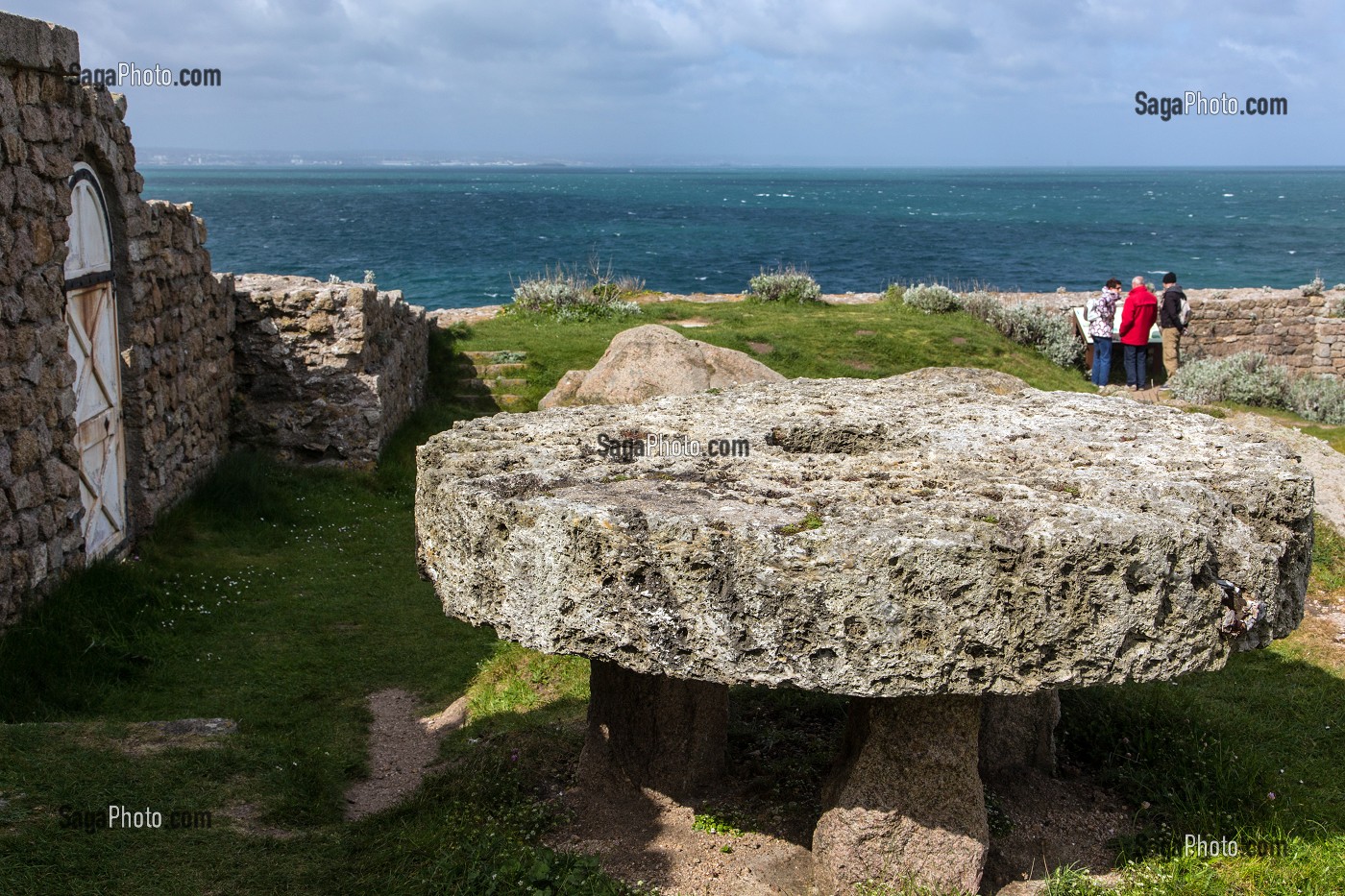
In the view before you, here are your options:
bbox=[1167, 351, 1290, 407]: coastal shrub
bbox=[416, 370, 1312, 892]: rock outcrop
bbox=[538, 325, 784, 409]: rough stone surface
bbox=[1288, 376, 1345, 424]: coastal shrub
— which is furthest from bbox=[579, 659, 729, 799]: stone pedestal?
bbox=[1288, 376, 1345, 424]: coastal shrub

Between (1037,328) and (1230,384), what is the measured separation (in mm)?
3709

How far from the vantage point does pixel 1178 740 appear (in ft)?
19.2

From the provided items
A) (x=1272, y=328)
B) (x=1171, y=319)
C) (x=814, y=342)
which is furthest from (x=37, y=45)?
(x=1272, y=328)

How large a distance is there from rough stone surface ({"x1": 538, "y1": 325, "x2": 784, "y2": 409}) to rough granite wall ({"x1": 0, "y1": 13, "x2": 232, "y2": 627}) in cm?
490

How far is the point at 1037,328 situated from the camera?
20.1m

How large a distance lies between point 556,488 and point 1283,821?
3.66 meters

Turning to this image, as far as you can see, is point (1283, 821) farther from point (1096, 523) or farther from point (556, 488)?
point (556, 488)

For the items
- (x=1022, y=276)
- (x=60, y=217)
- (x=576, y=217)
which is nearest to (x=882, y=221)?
(x=576, y=217)

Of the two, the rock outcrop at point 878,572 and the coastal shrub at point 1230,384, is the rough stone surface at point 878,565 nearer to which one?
the rock outcrop at point 878,572

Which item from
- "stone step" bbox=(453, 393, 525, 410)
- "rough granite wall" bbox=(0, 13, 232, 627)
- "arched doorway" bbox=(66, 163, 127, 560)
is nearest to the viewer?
"rough granite wall" bbox=(0, 13, 232, 627)

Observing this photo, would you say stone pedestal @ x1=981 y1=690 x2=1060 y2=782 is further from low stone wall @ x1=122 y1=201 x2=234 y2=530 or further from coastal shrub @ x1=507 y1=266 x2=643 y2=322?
coastal shrub @ x1=507 y1=266 x2=643 y2=322

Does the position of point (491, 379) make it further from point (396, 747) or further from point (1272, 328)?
point (1272, 328)

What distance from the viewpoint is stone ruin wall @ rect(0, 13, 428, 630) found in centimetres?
724

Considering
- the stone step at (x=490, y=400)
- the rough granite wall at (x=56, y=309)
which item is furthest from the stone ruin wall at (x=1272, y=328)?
the rough granite wall at (x=56, y=309)
